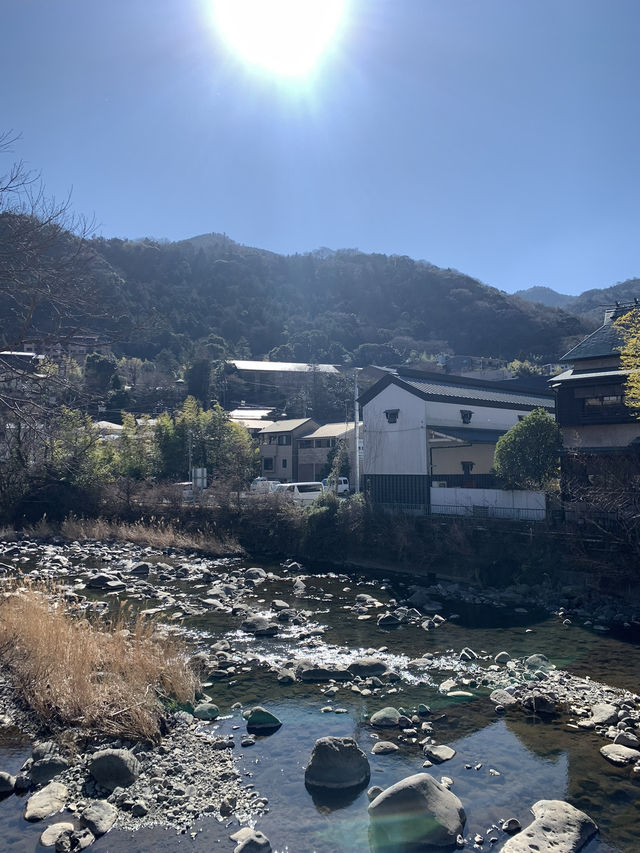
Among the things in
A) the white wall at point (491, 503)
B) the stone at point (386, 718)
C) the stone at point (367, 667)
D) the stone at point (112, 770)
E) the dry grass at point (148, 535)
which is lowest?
the dry grass at point (148, 535)

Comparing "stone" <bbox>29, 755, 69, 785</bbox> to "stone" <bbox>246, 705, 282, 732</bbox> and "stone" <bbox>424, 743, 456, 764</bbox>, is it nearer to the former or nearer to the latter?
"stone" <bbox>246, 705, 282, 732</bbox>

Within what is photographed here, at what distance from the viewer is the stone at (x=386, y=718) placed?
8.11m

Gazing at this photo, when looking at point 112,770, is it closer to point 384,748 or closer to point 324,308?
point 384,748

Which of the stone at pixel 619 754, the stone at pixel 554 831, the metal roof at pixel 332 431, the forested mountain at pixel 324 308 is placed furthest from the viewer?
the forested mountain at pixel 324 308

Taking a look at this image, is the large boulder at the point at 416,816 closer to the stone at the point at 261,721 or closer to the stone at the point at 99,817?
the stone at the point at 261,721

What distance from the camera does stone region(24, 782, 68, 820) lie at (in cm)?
574

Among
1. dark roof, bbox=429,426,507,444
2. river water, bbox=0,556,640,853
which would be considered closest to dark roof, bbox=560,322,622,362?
dark roof, bbox=429,426,507,444

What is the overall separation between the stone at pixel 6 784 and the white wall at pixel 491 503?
55.7 ft

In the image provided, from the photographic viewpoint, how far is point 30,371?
22.5 ft

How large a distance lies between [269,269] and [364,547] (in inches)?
4899

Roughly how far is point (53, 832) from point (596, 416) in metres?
19.5

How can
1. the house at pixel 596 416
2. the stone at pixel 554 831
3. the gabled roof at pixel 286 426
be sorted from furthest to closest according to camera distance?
the gabled roof at pixel 286 426, the house at pixel 596 416, the stone at pixel 554 831

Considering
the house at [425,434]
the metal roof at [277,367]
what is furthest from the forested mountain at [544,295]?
the house at [425,434]

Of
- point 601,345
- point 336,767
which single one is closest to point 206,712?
point 336,767
